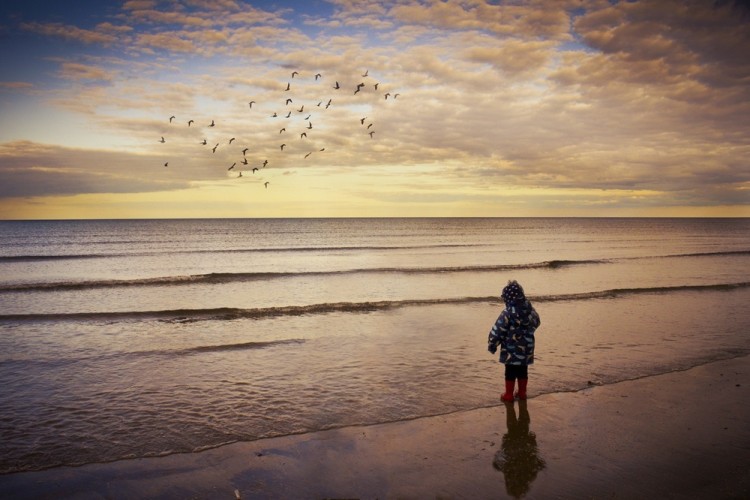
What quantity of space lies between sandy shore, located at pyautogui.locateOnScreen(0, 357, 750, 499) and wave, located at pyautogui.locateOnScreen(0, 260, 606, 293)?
18.4 meters

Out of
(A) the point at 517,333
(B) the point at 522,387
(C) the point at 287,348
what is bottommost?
(C) the point at 287,348

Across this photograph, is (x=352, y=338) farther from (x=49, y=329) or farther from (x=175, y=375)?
(x=49, y=329)

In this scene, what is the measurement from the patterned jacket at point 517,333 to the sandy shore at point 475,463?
0.85m

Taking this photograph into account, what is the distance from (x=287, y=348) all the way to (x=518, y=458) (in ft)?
23.1

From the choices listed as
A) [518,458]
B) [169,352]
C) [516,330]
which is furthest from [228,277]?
[518,458]

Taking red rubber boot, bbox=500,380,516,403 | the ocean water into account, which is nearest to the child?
red rubber boot, bbox=500,380,516,403

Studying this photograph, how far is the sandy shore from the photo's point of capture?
5.16m

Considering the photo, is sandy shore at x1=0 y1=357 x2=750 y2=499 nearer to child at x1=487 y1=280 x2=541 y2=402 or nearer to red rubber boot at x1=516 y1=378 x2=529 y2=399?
red rubber boot at x1=516 y1=378 x2=529 y2=399

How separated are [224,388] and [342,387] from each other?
2181mm

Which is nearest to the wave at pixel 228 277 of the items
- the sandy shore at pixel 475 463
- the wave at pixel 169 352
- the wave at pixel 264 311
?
the wave at pixel 264 311

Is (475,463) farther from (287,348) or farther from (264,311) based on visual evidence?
(264,311)

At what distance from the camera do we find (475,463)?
226 inches

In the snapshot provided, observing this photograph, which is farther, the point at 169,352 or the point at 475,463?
the point at 169,352

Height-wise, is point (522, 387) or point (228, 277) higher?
point (228, 277)
